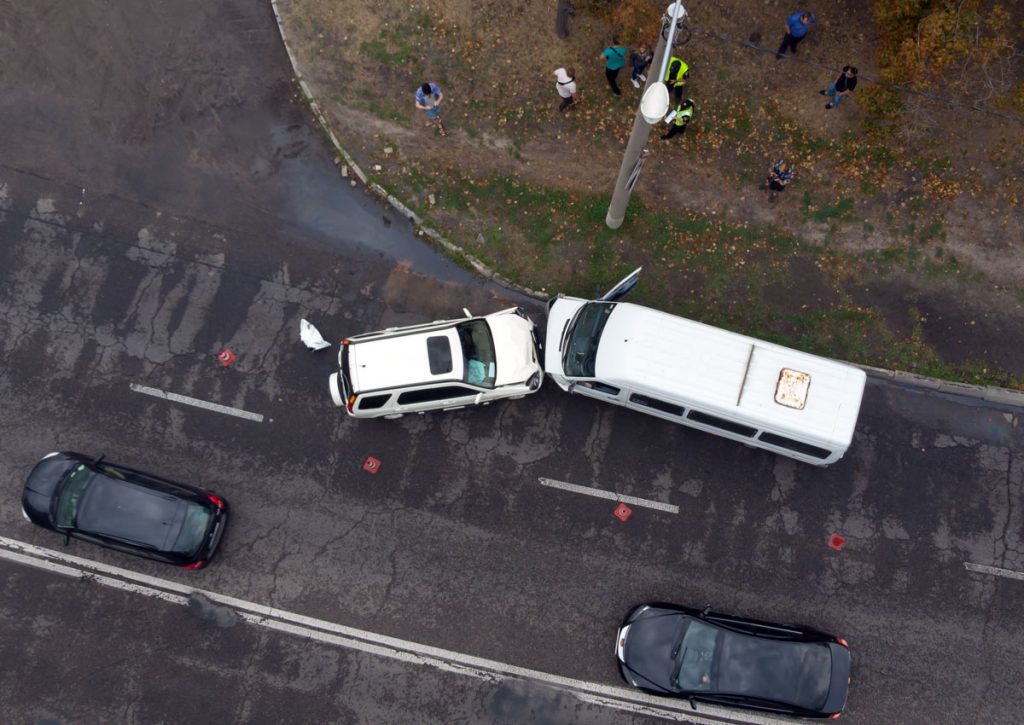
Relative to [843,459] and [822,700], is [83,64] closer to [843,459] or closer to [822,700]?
[843,459]

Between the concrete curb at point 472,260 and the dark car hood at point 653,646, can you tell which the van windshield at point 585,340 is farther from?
the dark car hood at point 653,646

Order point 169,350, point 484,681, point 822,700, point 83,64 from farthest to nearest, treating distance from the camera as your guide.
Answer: point 83,64 → point 169,350 → point 484,681 → point 822,700

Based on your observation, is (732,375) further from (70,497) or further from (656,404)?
(70,497)

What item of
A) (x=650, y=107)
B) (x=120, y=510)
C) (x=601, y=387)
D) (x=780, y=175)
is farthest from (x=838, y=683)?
(x=120, y=510)

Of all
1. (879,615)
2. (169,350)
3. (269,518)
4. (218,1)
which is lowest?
(269,518)

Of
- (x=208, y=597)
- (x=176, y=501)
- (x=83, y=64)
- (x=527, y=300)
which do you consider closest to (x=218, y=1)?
(x=83, y=64)

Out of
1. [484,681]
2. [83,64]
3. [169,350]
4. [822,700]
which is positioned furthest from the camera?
[83,64]
